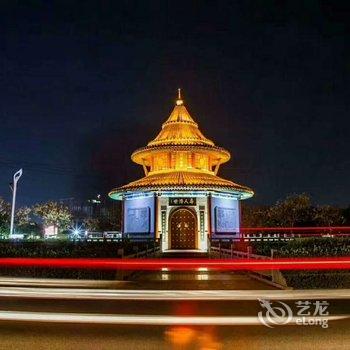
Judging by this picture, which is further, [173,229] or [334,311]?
[173,229]

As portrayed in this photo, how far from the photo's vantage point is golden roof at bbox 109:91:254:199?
110 ft

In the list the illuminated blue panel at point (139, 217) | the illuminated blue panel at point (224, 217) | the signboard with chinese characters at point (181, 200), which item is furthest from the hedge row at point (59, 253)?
the illuminated blue panel at point (224, 217)

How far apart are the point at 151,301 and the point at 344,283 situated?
904cm

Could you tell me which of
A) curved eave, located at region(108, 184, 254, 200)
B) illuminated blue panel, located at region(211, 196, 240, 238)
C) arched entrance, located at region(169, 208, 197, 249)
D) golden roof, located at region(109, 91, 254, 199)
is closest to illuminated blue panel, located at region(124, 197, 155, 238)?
curved eave, located at region(108, 184, 254, 200)

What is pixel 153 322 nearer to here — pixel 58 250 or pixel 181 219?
pixel 58 250

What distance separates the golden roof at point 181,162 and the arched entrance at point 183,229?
112 inches

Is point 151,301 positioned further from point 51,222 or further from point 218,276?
point 51,222

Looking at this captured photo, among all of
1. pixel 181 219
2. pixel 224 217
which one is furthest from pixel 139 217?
pixel 224 217

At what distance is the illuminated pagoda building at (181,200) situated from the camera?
3388 cm

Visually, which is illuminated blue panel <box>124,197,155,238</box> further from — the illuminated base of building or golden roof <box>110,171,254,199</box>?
golden roof <box>110,171,254,199</box>

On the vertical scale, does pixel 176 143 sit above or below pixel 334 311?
above

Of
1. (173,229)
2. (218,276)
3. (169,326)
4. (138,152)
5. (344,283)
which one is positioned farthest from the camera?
(138,152)

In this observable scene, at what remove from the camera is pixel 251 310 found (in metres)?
9.45

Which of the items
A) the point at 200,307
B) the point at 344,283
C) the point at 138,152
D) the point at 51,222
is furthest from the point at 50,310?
the point at 51,222
